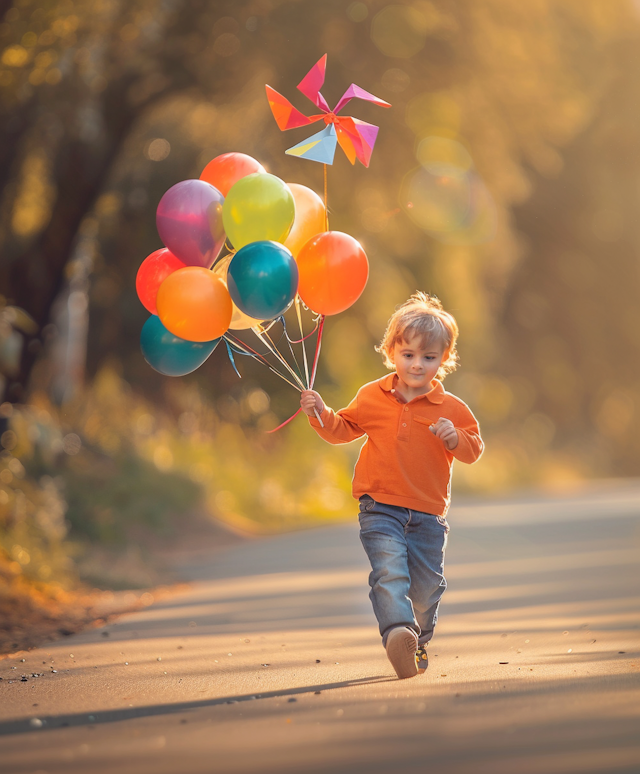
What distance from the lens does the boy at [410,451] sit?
5.42 m

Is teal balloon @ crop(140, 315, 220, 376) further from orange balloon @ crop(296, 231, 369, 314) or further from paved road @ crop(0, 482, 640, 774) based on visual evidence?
paved road @ crop(0, 482, 640, 774)

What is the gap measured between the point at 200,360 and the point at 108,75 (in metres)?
5.72

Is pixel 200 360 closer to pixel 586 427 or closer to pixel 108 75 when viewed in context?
pixel 108 75

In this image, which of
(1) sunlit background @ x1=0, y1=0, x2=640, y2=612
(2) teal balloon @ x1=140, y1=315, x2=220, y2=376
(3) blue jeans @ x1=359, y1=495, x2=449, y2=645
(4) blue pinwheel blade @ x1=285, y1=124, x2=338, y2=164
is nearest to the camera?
(3) blue jeans @ x1=359, y1=495, x2=449, y2=645

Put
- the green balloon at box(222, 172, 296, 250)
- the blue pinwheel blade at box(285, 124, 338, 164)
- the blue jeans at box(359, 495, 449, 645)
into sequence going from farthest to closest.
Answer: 1. the blue pinwheel blade at box(285, 124, 338, 164)
2. the green balloon at box(222, 172, 296, 250)
3. the blue jeans at box(359, 495, 449, 645)

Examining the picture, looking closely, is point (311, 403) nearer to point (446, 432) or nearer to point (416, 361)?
point (416, 361)

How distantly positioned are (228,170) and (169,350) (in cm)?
111

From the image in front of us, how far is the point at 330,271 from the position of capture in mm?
5691

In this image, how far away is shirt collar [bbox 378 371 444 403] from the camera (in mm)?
5559

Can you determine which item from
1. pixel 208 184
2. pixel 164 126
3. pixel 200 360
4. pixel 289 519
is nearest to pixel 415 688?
pixel 200 360

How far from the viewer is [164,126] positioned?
1380 centimetres

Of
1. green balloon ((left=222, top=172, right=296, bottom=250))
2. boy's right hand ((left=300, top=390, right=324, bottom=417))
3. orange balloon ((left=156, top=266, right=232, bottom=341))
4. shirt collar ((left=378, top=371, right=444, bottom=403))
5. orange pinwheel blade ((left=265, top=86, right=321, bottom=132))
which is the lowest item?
boy's right hand ((left=300, top=390, right=324, bottom=417))

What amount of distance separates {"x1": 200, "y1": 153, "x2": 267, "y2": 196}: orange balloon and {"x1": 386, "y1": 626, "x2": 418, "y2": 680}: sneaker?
2.50 meters

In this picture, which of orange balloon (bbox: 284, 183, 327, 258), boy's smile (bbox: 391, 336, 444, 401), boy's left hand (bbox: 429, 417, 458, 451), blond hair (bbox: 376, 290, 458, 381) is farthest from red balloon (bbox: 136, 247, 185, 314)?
boy's left hand (bbox: 429, 417, 458, 451)
